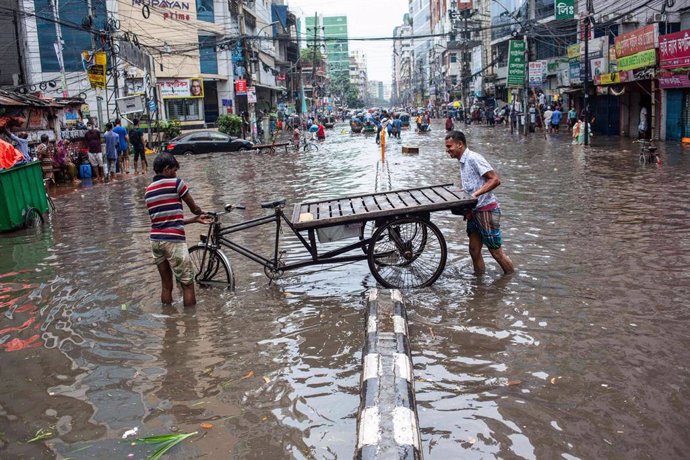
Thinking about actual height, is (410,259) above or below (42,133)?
below

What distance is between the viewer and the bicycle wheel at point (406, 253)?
711 centimetres

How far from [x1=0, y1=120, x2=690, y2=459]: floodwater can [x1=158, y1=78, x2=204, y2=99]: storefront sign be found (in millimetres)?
37012

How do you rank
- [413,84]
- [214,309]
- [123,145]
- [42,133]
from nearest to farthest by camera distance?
[214,309]
[42,133]
[123,145]
[413,84]

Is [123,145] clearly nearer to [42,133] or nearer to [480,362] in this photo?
[42,133]

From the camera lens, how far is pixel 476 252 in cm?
763

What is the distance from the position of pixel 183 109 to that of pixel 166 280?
141 feet

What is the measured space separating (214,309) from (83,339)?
4.17 feet

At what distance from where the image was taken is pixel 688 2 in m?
26.0

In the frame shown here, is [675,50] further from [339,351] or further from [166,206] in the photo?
[339,351]

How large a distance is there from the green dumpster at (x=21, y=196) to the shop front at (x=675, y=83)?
69.9 ft

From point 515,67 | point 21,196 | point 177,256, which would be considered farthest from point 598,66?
point 177,256

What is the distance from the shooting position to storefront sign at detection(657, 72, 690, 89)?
24920 millimetres

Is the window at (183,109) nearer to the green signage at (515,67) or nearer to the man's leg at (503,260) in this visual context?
the green signage at (515,67)

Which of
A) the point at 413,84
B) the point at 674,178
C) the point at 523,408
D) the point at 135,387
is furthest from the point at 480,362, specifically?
the point at 413,84
